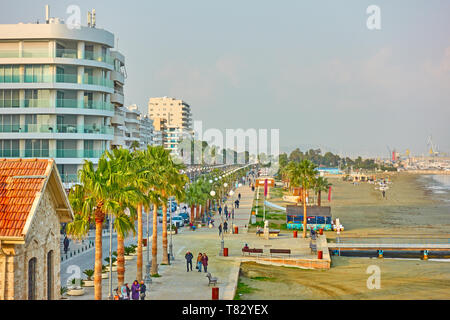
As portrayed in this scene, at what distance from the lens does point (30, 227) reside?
45.1 ft

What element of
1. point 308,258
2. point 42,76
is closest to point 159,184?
point 308,258

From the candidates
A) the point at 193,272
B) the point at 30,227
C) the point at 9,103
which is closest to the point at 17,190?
the point at 30,227

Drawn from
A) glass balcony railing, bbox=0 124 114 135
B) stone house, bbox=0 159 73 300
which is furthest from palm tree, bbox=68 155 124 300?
glass balcony railing, bbox=0 124 114 135

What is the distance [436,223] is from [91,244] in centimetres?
5108

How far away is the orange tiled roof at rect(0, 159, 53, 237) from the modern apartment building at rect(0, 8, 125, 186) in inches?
1805

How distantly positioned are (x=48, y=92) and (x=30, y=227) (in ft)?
165

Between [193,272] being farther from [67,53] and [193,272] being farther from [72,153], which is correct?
[67,53]

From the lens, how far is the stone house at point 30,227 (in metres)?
13.7

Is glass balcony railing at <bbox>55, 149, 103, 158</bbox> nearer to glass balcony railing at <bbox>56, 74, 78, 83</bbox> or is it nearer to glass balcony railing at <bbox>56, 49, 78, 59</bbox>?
glass balcony railing at <bbox>56, 74, 78, 83</bbox>

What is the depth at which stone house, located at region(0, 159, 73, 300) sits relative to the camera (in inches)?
541

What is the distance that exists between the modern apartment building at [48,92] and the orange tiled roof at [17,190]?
45.8m

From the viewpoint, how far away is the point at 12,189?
46.8ft

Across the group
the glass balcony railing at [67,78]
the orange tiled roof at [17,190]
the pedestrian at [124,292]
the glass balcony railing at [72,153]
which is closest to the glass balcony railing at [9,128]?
the glass balcony railing at [72,153]

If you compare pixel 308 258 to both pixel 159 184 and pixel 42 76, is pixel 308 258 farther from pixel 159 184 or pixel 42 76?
pixel 42 76
